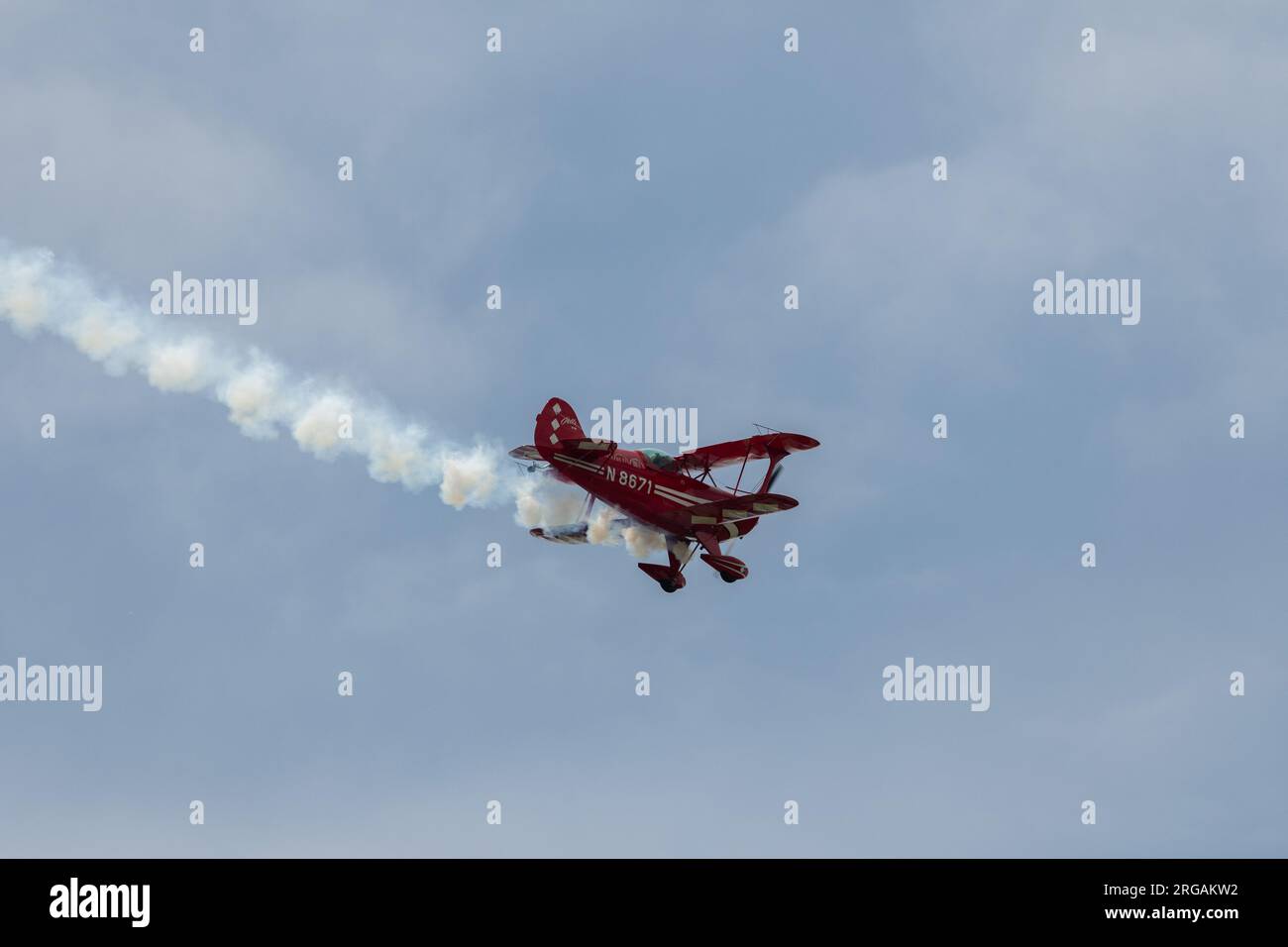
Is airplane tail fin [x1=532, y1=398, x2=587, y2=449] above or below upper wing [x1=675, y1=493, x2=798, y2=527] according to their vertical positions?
above

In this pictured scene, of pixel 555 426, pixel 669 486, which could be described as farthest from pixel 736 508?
pixel 555 426

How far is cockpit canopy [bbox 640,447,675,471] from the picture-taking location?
211ft

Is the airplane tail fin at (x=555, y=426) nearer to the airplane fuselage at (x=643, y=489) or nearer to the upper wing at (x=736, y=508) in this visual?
the airplane fuselage at (x=643, y=489)

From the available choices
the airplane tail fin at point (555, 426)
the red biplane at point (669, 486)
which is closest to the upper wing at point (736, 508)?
the red biplane at point (669, 486)

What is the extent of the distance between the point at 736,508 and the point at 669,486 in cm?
225

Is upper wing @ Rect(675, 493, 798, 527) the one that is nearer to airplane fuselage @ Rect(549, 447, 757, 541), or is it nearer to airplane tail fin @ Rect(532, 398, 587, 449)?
airplane fuselage @ Rect(549, 447, 757, 541)

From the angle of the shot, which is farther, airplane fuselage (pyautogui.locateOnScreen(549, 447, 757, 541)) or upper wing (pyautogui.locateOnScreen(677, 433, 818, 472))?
upper wing (pyautogui.locateOnScreen(677, 433, 818, 472))

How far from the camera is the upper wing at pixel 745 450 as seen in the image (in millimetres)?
65250

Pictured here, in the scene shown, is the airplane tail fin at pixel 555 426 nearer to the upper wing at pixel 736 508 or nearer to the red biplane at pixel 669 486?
the red biplane at pixel 669 486

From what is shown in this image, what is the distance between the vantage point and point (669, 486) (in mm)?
64500

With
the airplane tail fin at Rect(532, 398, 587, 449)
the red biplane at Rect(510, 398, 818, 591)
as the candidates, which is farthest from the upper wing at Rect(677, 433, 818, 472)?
the airplane tail fin at Rect(532, 398, 587, 449)

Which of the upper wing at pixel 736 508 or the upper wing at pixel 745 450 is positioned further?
the upper wing at pixel 745 450

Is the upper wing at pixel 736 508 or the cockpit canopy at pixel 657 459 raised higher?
the cockpit canopy at pixel 657 459
